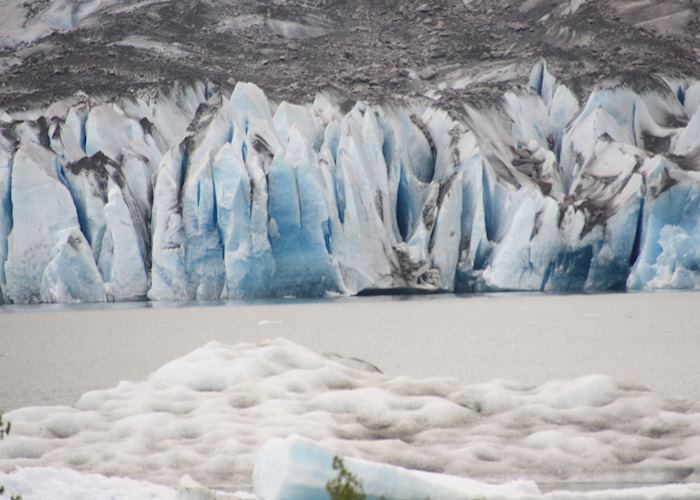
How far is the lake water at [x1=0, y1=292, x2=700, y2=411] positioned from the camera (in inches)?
345

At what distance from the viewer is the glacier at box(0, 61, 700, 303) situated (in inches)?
812

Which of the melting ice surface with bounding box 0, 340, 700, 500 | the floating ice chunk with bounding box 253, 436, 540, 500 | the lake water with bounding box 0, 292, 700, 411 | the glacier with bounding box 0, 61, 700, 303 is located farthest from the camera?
the glacier with bounding box 0, 61, 700, 303

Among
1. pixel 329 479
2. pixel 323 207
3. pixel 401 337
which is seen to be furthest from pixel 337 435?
pixel 323 207

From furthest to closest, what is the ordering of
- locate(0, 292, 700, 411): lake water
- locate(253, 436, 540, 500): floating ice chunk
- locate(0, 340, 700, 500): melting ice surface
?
locate(0, 292, 700, 411): lake water → locate(0, 340, 700, 500): melting ice surface → locate(253, 436, 540, 500): floating ice chunk

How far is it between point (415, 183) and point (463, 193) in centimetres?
170

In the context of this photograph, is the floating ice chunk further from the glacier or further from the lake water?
the glacier

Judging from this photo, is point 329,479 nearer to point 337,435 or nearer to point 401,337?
point 337,435

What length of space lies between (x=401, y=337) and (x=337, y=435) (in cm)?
677

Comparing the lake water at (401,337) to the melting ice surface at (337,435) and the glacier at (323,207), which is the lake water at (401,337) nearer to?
the melting ice surface at (337,435)

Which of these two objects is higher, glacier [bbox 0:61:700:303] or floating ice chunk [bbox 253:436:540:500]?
glacier [bbox 0:61:700:303]

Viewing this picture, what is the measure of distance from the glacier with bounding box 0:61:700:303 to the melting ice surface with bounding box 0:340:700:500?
13.5 metres

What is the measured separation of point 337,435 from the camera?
5.70m

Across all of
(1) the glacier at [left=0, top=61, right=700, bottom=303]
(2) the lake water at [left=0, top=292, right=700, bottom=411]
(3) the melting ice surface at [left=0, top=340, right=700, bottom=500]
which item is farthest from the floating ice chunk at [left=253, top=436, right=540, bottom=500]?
(1) the glacier at [left=0, top=61, right=700, bottom=303]

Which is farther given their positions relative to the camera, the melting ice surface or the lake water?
the lake water
